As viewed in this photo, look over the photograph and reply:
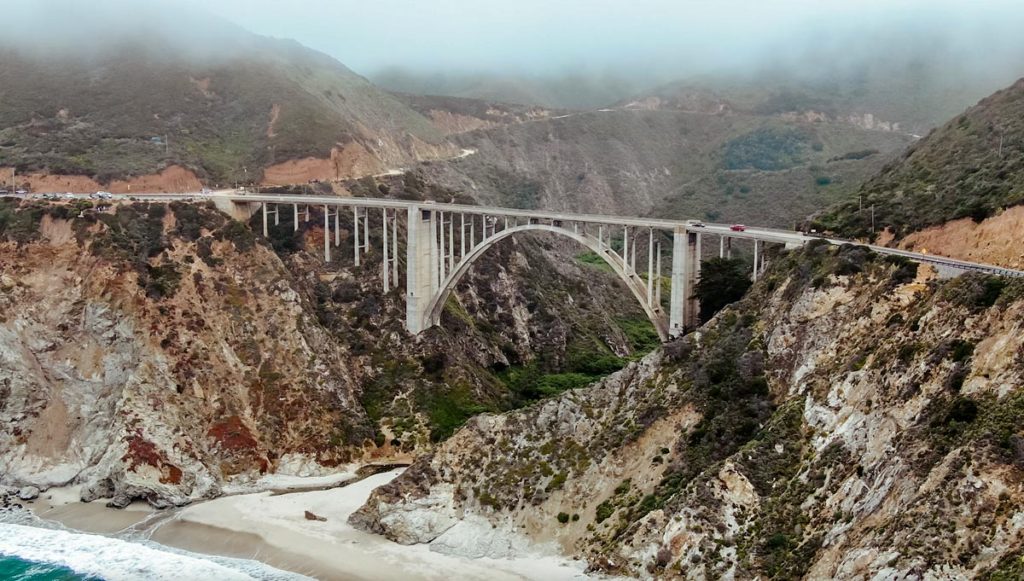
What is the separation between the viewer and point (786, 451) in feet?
131

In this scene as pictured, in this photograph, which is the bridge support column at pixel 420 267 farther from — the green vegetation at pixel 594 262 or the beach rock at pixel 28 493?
the green vegetation at pixel 594 262

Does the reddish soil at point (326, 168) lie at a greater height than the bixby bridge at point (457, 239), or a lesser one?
greater

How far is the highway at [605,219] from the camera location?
140ft

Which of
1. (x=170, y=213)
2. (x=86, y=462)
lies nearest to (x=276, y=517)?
(x=86, y=462)

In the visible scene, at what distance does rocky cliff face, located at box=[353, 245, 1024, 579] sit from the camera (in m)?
31.6

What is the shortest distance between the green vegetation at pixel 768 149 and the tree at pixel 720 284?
99503 millimetres

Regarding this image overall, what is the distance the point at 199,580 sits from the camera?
44.9 metres

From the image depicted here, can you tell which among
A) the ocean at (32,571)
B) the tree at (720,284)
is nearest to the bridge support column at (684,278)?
the tree at (720,284)

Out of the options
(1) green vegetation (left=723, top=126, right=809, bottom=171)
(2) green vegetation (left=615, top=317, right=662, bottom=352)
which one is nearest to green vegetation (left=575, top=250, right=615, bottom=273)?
(2) green vegetation (left=615, top=317, right=662, bottom=352)

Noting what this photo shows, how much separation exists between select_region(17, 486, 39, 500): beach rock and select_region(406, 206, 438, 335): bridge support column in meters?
25.3

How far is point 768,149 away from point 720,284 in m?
110

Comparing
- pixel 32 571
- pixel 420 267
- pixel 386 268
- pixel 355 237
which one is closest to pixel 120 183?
pixel 355 237

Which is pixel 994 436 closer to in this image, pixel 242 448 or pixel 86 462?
pixel 242 448

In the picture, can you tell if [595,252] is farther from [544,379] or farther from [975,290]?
[975,290]
